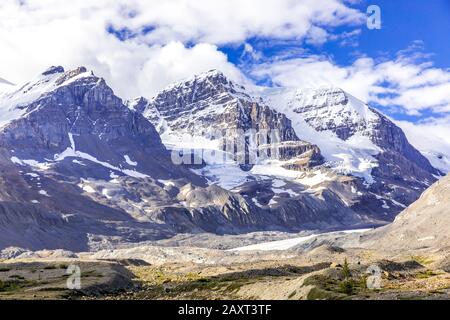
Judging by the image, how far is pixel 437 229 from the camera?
193625 millimetres

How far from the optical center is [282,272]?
93562 mm

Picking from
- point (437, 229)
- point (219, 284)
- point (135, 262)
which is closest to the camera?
point (219, 284)

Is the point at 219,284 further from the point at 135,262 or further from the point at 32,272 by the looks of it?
the point at 135,262
